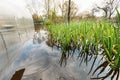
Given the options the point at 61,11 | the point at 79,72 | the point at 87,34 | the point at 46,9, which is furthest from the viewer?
the point at 46,9

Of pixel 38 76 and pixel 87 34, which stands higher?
pixel 87 34

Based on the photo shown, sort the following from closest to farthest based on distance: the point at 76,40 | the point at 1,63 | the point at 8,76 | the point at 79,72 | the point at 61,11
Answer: the point at 1,63 < the point at 8,76 < the point at 79,72 < the point at 76,40 < the point at 61,11

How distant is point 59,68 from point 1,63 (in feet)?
3.03

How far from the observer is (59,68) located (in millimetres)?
2586

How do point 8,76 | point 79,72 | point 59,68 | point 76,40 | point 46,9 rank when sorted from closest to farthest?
point 8,76
point 79,72
point 59,68
point 76,40
point 46,9

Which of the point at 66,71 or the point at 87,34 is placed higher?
the point at 87,34

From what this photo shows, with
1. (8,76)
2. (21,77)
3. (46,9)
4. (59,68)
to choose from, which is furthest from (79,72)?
(46,9)

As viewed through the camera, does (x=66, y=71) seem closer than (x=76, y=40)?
Yes

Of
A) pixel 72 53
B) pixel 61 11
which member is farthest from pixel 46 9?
pixel 72 53

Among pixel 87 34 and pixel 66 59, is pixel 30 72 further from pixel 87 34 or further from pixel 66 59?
pixel 87 34

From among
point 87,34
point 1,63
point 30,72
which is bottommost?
point 30,72

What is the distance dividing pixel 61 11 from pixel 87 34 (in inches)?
673

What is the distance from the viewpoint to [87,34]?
109 inches

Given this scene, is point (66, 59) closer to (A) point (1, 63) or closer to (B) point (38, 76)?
(B) point (38, 76)
